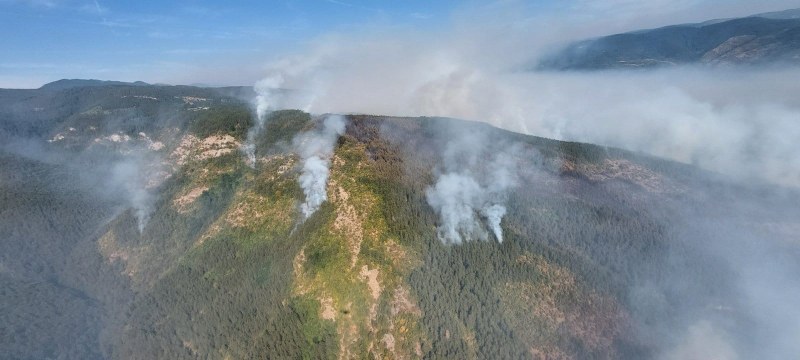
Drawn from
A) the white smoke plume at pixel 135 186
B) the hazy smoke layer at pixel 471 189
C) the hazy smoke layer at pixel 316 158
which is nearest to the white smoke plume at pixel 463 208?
the hazy smoke layer at pixel 471 189

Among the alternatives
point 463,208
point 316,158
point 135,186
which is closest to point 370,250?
point 463,208

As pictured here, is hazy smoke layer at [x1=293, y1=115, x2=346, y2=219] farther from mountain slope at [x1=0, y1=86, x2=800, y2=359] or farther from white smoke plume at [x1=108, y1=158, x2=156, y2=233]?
white smoke plume at [x1=108, y1=158, x2=156, y2=233]

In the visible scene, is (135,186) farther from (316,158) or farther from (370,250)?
(370,250)

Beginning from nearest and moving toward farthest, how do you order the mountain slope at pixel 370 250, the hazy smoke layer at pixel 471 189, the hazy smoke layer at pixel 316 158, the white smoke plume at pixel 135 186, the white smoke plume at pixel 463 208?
1. the mountain slope at pixel 370 250
2. the white smoke plume at pixel 463 208
3. the hazy smoke layer at pixel 471 189
4. the hazy smoke layer at pixel 316 158
5. the white smoke plume at pixel 135 186

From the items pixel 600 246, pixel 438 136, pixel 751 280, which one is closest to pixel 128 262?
pixel 438 136

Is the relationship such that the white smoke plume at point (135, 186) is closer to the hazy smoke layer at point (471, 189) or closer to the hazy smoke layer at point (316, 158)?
the hazy smoke layer at point (316, 158)

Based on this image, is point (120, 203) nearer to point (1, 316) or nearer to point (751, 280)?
point (1, 316)
